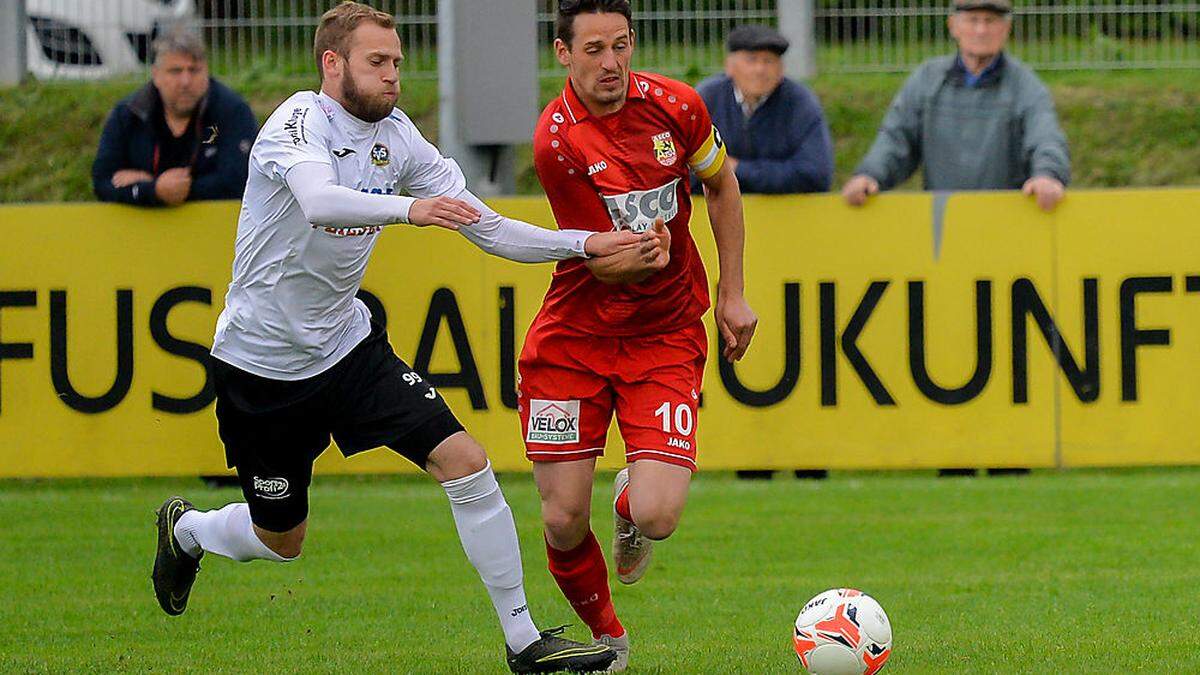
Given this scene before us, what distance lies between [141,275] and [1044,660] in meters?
6.15

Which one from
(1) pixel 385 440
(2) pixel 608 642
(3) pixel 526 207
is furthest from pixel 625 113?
(3) pixel 526 207

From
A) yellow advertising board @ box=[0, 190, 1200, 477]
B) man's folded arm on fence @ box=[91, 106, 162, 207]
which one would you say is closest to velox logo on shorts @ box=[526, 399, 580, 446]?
yellow advertising board @ box=[0, 190, 1200, 477]

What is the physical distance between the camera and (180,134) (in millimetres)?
10906

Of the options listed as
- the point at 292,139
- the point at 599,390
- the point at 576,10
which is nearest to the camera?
the point at 292,139

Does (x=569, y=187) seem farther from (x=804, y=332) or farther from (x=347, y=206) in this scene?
(x=804, y=332)

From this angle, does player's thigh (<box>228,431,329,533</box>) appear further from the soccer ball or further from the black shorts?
the soccer ball

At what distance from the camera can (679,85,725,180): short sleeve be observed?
21.0ft

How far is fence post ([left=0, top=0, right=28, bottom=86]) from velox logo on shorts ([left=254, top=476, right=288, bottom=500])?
1019 centimetres

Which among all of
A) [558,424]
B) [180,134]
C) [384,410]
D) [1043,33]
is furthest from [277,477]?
[1043,33]

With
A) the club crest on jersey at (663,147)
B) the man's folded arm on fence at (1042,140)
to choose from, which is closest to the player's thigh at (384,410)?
the club crest on jersey at (663,147)

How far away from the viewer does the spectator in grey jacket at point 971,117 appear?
10.9 metres

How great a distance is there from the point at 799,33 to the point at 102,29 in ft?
18.7

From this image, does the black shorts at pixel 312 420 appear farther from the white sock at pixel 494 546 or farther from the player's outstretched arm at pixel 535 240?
the player's outstretched arm at pixel 535 240

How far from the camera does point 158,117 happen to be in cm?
1092
